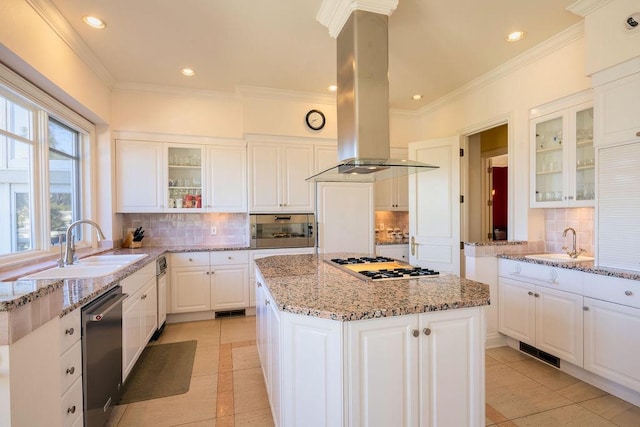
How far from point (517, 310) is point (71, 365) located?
3265 millimetres

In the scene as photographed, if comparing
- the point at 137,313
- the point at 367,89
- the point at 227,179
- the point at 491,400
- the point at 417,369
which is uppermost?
the point at 367,89

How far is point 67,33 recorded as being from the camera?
2568mm

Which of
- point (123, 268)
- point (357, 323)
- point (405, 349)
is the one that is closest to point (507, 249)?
point (405, 349)

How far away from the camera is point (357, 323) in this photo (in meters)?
1.33

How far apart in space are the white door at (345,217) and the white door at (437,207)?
0.63 meters

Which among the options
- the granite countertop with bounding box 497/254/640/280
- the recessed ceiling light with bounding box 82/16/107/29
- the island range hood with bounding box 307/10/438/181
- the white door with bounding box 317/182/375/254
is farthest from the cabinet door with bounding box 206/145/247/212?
the granite countertop with bounding box 497/254/640/280

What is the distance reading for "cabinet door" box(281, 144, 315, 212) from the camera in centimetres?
411

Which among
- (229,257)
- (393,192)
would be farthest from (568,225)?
(229,257)

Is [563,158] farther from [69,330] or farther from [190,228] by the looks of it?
[190,228]

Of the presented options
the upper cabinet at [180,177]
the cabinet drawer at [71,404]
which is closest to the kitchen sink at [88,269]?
the cabinet drawer at [71,404]

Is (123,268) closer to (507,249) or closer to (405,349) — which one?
(405,349)

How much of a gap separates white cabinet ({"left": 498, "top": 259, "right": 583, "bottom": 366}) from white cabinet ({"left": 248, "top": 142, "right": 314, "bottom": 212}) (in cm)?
240

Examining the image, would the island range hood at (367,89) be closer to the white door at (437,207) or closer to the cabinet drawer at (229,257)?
the white door at (437,207)

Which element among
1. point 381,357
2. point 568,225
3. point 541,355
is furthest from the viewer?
point 568,225
